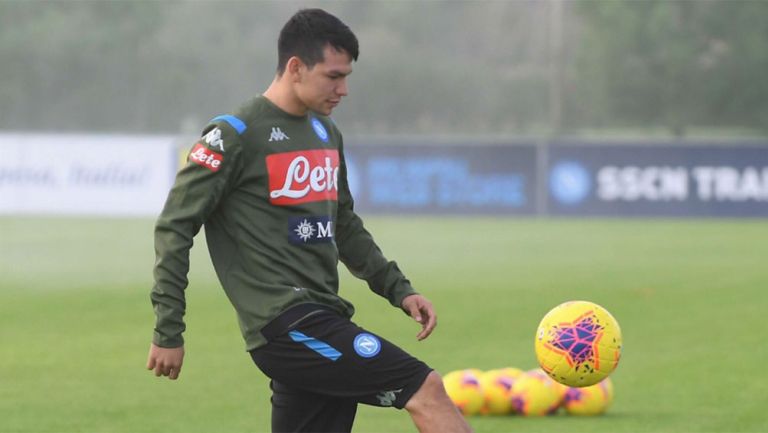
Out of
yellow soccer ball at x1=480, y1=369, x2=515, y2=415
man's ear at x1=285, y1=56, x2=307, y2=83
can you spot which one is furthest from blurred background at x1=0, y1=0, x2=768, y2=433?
man's ear at x1=285, y1=56, x2=307, y2=83

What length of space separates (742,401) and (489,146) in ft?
77.6

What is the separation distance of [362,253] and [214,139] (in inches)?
39.1

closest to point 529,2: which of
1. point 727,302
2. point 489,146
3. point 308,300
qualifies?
point 489,146

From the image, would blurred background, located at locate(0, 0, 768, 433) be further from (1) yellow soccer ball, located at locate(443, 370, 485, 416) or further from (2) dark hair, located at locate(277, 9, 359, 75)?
(2) dark hair, located at locate(277, 9, 359, 75)

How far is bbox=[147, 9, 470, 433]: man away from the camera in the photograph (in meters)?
5.55

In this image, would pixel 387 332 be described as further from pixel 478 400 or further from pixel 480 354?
pixel 478 400

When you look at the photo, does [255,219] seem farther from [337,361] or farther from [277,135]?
[337,361]

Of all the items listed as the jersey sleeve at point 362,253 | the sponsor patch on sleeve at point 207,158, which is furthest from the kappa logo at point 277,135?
the jersey sleeve at point 362,253

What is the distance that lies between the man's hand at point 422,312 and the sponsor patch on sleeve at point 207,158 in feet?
3.49

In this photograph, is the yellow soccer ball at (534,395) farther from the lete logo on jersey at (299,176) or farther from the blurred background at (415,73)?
the blurred background at (415,73)

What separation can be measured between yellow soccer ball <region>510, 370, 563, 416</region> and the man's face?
3996 mm

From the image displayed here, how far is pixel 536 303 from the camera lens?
16.6m

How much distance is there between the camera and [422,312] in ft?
20.3

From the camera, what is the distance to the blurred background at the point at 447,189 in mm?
11164
